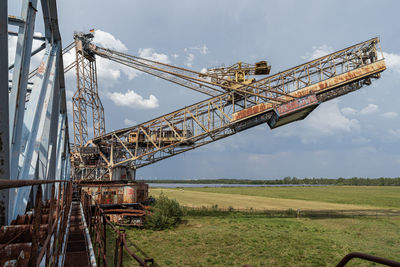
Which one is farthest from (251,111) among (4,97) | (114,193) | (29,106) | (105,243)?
Result: (4,97)

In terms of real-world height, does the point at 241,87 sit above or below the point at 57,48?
above

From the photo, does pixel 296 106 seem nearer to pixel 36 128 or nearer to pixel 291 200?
pixel 36 128

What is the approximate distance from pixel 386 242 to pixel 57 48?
25.4 metres

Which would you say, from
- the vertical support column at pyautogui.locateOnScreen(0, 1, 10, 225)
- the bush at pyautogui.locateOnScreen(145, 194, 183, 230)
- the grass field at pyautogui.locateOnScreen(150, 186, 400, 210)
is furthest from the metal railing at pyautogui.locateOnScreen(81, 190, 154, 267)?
the grass field at pyautogui.locateOnScreen(150, 186, 400, 210)

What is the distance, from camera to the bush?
22375mm

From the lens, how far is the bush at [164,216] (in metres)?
22.4

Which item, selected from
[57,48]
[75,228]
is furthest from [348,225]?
[57,48]

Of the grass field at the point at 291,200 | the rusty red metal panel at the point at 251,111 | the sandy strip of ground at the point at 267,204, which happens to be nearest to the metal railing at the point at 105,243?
the rusty red metal panel at the point at 251,111

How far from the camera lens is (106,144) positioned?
28641 millimetres

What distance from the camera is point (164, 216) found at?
2275cm

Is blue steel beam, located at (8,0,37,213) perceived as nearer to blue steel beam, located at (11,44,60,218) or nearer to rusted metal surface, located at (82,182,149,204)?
blue steel beam, located at (11,44,60,218)

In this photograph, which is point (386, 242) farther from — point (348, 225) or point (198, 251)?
point (198, 251)

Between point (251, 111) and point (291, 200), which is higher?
point (251, 111)

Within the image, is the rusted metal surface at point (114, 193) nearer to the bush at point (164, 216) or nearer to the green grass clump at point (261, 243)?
the bush at point (164, 216)
